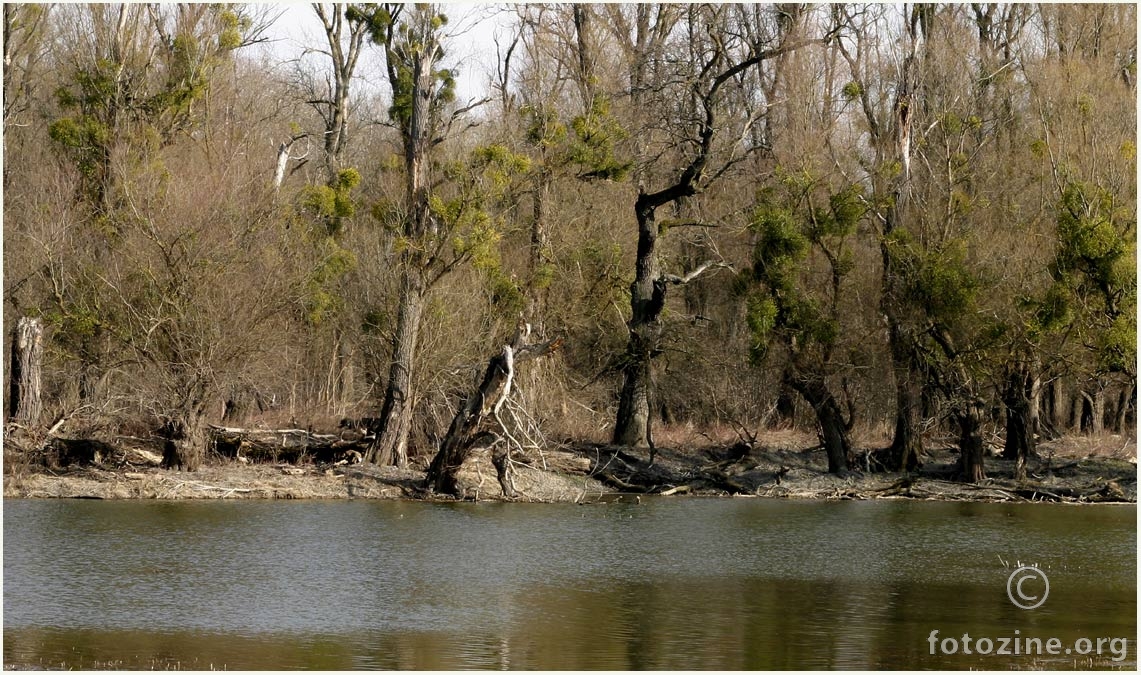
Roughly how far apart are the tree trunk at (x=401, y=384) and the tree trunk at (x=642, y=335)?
5.30 meters

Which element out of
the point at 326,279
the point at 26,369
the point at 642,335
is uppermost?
the point at 326,279

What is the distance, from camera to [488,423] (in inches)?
1051

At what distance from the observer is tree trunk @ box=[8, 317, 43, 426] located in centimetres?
2838

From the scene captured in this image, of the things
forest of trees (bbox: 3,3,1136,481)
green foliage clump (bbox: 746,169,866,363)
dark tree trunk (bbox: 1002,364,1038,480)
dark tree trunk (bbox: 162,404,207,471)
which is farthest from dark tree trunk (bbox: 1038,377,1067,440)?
dark tree trunk (bbox: 162,404,207,471)

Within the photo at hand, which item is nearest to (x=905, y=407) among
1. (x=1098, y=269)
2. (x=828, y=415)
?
(x=828, y=415)

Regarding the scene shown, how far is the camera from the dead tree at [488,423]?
86.3 ft

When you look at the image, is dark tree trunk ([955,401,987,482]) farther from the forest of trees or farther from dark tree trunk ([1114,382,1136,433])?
dark tree trunk ([1114,382,1136,433])

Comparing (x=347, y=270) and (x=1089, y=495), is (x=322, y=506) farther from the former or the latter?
(x=1089, y=495)

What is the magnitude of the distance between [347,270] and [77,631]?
18.8 metres

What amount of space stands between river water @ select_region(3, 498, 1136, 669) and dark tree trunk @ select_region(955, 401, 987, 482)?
3.98m

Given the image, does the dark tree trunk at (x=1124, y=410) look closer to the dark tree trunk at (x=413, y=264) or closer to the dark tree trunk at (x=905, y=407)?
the dark tree trunk at (x=905, y=407)

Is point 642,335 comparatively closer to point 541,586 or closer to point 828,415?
point 828,415

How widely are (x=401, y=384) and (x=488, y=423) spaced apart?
414 centimetres

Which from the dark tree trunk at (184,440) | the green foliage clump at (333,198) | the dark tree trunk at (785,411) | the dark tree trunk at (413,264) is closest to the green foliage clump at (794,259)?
the dark tree trunk at (785,411)
